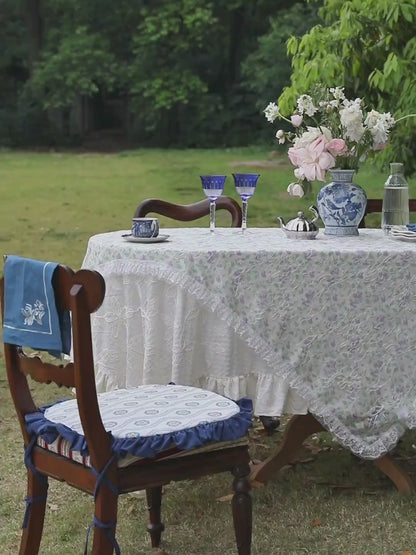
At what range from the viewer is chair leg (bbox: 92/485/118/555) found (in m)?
2.40

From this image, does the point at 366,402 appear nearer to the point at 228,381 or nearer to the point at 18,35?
the point at 228,381

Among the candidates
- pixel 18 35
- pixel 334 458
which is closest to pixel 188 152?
pixel 18 35

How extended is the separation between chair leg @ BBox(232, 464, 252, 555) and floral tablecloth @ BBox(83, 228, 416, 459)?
63 cm

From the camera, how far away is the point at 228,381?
10.7 feet

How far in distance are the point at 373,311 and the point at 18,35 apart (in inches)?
1067

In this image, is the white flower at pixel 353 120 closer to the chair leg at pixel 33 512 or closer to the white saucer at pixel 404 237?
the white saucer at pixel 404 237

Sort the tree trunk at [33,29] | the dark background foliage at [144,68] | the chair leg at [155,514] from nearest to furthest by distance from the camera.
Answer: the chair leg at [155,514] < the dark background foliage at [144,68] < the tree trunk at [33,29]

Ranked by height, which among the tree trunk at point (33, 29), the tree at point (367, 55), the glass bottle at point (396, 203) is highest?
the tree trunk at point (33, 29)

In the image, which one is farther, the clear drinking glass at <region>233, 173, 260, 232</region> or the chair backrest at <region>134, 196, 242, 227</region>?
the chair backrest at <region>134, 196, 242, 227</region>

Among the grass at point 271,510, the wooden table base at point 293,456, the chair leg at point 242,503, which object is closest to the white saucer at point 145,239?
the wooden table base at point 293,456

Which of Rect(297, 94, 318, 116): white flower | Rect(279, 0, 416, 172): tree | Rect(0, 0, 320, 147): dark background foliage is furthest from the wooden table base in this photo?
Rect(0, 0, 320, 147): dark background foliage

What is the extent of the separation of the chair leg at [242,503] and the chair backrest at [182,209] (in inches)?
63.8

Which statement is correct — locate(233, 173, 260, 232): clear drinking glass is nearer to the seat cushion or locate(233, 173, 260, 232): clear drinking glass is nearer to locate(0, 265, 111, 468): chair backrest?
the seat cushion

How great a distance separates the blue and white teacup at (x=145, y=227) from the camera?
3391 millimetres
